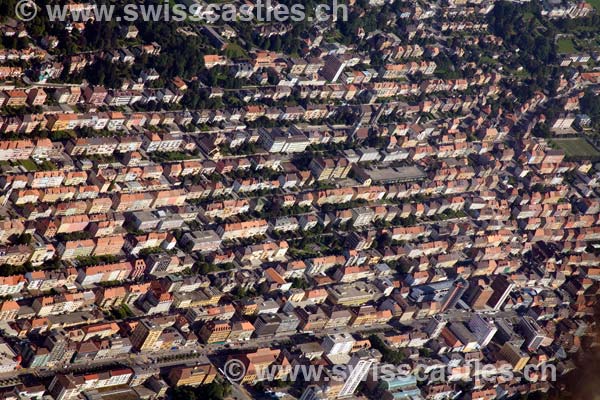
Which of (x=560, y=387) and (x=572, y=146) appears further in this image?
(x=572, y=146)

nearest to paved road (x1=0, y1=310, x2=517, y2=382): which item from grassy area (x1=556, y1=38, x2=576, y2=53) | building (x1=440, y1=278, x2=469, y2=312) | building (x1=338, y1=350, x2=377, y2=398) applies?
building (x1=338, y1=350, x2=377, y2=398)

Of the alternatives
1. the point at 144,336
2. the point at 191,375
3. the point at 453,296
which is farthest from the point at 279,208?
the point at 191,375

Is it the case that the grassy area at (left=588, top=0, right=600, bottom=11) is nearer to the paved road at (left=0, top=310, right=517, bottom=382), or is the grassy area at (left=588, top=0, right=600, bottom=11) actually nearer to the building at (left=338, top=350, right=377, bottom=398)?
the paved road at (left=0, top=310, right=517, bottom=382)

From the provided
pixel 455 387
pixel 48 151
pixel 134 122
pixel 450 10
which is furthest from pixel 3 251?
pixel 450 10

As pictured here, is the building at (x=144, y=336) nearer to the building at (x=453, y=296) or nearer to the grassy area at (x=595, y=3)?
the building at (x=453, y=296)

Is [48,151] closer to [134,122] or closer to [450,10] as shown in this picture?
[134,122]

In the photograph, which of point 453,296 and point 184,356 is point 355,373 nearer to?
point 184,356

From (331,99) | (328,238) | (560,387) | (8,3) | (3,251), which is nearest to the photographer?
(560,387)
